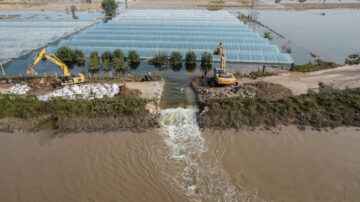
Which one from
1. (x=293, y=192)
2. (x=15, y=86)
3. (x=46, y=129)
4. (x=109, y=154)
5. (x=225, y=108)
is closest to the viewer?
(x=293, y=192)

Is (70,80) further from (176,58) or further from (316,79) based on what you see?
(316,79)

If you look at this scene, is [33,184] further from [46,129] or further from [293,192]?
[293,192]

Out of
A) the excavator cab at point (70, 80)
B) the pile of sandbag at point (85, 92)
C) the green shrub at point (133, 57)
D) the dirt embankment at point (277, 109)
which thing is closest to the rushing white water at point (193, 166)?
the dirt embankment at point (277, 109)

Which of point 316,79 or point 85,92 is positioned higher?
point 316,79

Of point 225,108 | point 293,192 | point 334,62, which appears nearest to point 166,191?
point 293,192

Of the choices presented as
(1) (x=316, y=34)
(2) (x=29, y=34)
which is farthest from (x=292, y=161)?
(2) (x=29, y=34)

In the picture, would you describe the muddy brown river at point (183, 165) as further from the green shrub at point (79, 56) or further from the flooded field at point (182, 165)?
the green shrub at point (79, 56)
